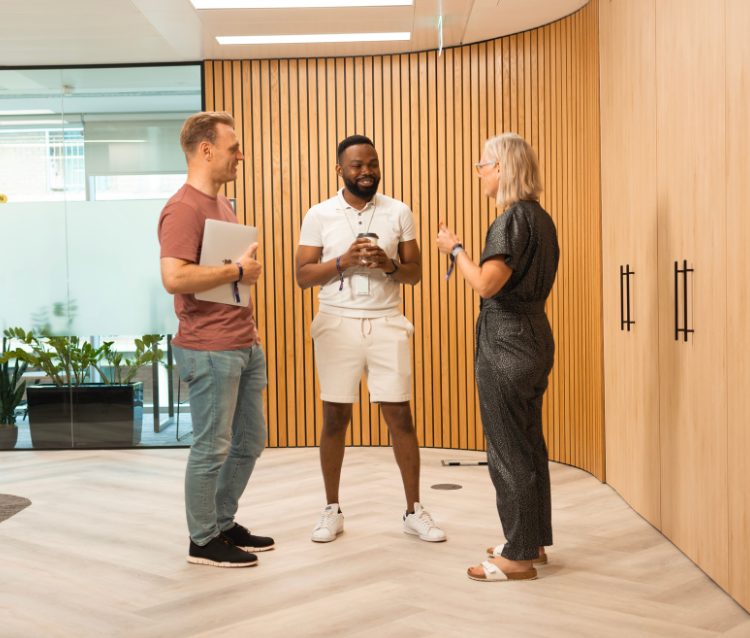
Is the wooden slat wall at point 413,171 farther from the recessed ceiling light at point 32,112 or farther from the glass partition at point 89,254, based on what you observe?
the recessed ceiling light at point 32,112

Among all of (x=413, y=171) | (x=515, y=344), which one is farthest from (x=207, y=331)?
(x=413, y=171)

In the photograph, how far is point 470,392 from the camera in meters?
5.20

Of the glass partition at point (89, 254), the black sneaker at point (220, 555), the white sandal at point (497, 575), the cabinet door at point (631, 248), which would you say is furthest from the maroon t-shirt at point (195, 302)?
the glass partition at point (89, 254)

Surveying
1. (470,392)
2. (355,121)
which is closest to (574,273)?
(470,392)

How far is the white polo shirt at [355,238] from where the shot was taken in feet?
10.3

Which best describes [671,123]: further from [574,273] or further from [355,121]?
[355,121]

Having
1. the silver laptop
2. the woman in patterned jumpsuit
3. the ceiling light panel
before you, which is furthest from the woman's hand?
the ceiling light panel

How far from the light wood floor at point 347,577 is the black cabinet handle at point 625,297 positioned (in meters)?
0.97

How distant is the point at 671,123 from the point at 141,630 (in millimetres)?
2871

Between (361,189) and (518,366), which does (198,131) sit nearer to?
(361,189)

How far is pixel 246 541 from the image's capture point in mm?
3021

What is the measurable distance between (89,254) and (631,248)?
4.06 meters

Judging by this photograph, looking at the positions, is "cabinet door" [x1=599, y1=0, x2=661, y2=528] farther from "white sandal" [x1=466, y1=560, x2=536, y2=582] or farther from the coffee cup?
the coffee cup

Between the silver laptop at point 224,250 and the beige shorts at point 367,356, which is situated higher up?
the silver laptop at point 224,250
